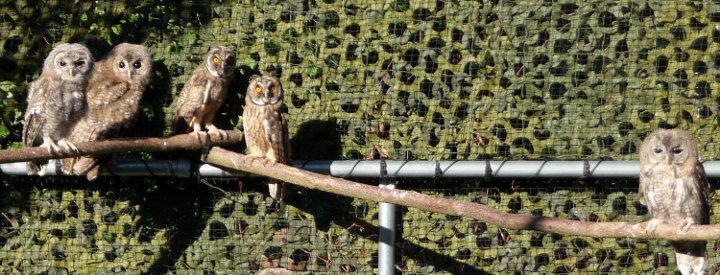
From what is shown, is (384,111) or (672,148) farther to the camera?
(384,111)

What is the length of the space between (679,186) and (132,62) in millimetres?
3041

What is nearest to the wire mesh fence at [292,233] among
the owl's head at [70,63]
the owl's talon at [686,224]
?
the owl's talon at [686,224]

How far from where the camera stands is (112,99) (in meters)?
5.92

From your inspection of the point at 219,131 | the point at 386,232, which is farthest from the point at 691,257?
the point at 219,131

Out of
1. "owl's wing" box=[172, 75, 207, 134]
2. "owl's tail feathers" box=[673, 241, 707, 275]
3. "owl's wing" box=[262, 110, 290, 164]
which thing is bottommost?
"owl's tail feathers" box=[673, 241, 707, 275]

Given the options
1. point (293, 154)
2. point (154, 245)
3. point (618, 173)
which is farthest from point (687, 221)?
point (154, 245)

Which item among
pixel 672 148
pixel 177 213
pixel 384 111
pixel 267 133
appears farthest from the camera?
pixel 177 213

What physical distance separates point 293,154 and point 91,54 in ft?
4.23

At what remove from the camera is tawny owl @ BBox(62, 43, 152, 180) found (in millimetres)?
5879

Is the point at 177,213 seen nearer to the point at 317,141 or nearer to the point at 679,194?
the point at 317,141

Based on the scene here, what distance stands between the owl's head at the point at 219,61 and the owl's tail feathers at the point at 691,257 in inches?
103

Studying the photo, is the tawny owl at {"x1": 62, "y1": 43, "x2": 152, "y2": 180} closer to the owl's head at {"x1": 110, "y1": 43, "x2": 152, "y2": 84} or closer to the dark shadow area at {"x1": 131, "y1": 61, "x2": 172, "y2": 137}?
the owl's head at {"x1": 110, "y1": 43, "x2": 152, "y2": 84}

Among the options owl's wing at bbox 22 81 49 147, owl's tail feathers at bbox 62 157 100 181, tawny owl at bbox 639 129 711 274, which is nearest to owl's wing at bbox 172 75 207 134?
owl's tail feathers at bbox 62 157 100 181

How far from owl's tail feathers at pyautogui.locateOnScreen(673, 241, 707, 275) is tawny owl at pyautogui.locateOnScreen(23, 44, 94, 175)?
328 centimetres
